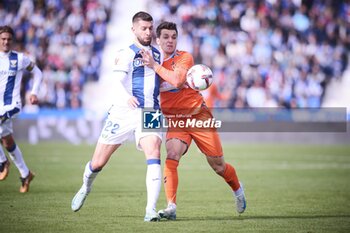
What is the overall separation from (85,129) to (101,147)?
16689 millimetres

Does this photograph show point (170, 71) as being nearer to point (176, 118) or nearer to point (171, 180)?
point (176, 118)

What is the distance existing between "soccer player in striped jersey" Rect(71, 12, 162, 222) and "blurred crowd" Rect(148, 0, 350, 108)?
695 inches

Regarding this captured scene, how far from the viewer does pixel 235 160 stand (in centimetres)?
1941

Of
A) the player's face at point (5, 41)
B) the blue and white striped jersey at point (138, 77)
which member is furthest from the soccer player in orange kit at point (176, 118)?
the player's face at point (5, 41)

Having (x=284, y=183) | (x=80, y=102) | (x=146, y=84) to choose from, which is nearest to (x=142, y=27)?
(x=146, y=84)

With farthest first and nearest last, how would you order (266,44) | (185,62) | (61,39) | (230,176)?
(266,44) < (61,39) < (230,176) < (185,62)

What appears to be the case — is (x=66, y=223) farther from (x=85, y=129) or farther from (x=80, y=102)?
(x=80, y=102)

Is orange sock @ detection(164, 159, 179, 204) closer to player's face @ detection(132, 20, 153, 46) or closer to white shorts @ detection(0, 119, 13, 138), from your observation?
player's face @ detection(132, 20, 153, 46)

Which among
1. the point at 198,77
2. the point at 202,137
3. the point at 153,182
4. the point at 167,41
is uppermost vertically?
the point at 167,41

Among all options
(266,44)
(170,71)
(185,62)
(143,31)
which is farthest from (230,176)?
(266,44)

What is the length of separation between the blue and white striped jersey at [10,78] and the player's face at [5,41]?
121mm

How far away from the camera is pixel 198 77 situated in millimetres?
9242

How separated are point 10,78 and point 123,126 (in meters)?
4.07

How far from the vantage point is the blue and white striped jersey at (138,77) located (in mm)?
8727
